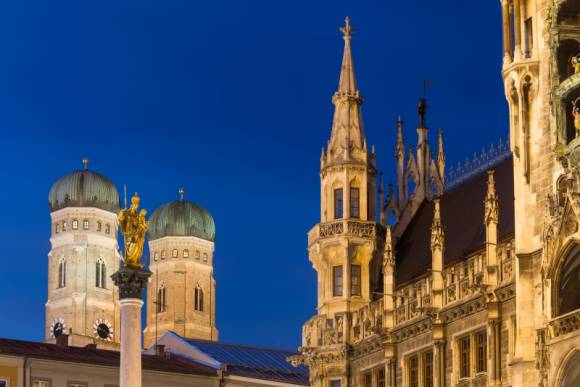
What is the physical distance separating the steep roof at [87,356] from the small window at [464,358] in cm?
3634

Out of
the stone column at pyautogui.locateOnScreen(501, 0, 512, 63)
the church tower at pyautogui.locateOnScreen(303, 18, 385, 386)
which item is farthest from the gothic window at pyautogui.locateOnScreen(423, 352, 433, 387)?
the stone column at pyautogui.locateOnScreen(501, 0, 512, 63)

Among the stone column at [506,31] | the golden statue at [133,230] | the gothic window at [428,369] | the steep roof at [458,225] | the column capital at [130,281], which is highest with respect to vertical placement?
the stone column at [506,31]

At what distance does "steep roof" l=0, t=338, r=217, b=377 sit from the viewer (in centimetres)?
10631

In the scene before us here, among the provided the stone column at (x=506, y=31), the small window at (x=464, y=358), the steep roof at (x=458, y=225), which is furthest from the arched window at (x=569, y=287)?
the small window at (x=464, y=358)

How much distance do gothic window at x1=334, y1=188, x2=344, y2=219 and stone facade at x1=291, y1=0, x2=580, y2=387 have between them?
94 millimetres

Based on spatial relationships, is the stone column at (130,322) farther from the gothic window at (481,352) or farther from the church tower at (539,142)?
the church tower at (539,142)

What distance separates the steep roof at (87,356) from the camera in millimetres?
106312

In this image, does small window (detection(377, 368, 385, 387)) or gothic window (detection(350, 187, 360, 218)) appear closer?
small window (detection(377, 368, 385, 387))

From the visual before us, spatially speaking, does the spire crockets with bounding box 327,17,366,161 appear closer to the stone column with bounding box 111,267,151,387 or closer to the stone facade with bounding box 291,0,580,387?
the stone facade with bounding box 291,0,580,387

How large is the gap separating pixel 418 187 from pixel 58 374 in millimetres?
26633

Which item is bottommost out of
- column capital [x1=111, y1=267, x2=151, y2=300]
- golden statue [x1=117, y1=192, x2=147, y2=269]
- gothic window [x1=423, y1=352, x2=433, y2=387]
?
gothic window [x1=423, y1=352, x2=433, y2=387]

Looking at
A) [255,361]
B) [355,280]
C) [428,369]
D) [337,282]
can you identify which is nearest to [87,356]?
[255,361]

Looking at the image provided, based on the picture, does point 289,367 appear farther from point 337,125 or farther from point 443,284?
point 443,284

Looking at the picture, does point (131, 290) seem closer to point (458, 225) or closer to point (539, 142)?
point (539, 142)
